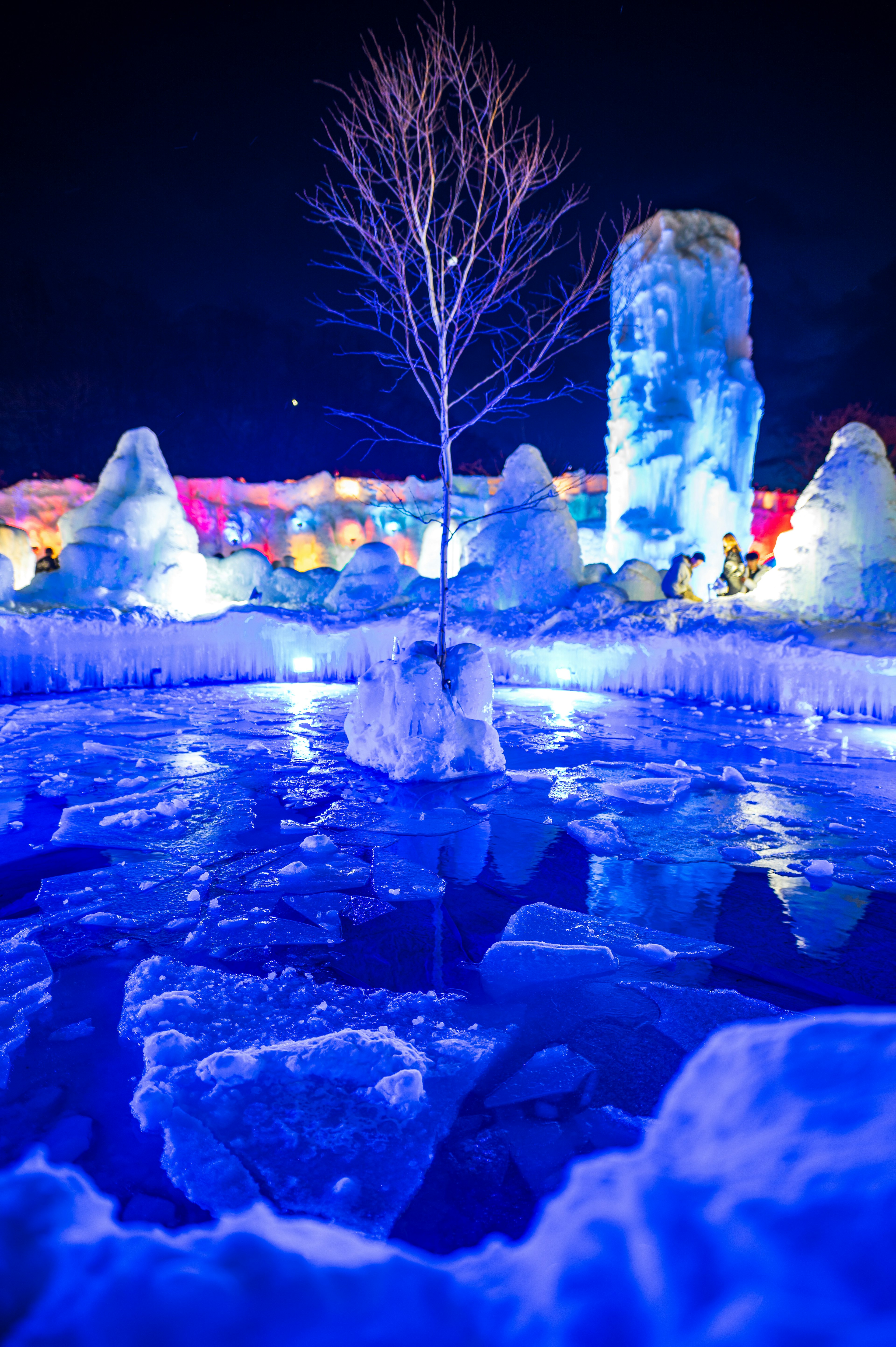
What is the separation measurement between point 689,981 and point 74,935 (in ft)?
9.24

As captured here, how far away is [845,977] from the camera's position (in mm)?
2852

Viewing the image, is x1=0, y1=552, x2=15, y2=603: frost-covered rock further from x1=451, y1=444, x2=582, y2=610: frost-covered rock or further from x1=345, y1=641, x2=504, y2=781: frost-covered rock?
x1=345, y1=641, x2=504, y2=781: frost-covered rock

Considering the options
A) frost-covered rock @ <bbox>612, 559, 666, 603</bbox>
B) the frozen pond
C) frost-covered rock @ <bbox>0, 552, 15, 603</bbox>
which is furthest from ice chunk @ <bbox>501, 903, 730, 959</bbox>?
frost-covered rock @ <bbox>0, 552, 15, 603</bbox>

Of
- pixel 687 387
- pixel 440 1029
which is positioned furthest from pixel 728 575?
pixel 440 1029

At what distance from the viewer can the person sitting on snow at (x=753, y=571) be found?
1350cm

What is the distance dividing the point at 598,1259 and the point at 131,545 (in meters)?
16.8

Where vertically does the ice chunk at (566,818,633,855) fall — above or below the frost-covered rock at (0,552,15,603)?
below

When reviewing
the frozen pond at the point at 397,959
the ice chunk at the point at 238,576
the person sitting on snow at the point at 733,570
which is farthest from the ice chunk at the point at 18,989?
the ice chunk at the point at 238,576

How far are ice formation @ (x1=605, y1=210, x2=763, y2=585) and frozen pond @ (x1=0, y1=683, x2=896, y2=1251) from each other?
40.1 feet

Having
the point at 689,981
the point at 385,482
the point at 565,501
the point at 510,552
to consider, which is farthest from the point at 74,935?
the point at 385,482

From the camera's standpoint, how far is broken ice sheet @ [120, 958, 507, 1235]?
180 centimetres

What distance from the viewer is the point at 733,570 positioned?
13539 mm

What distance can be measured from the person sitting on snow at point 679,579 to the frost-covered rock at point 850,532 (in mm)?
2004

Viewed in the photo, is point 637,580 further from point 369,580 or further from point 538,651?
point 369,580
